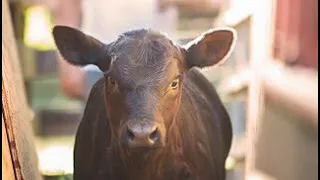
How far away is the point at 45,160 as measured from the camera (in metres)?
0.69

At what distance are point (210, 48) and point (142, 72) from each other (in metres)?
0.07

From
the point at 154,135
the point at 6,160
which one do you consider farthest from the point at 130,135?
the point at 6,160

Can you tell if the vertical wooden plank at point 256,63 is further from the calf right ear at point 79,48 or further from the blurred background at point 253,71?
the calf right ear at point 79,48

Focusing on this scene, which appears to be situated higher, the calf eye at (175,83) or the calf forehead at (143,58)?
the calf forehead at (143,58)

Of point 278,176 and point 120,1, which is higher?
point 120,1

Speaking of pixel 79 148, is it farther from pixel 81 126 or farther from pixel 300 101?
pixel 300 101

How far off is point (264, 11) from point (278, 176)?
0.15 meters

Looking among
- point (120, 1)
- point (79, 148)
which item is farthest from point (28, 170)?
point (120, 1)

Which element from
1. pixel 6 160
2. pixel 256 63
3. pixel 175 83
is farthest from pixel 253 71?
pixel 6 160

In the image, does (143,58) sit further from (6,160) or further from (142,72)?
(6,160)

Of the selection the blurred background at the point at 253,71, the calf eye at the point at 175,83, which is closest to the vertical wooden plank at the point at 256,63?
the blurred background at the point at 253,71

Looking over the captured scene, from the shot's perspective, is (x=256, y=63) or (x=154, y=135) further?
(x=256, y=63)

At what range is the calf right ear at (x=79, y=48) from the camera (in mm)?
565

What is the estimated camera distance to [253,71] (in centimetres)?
64
